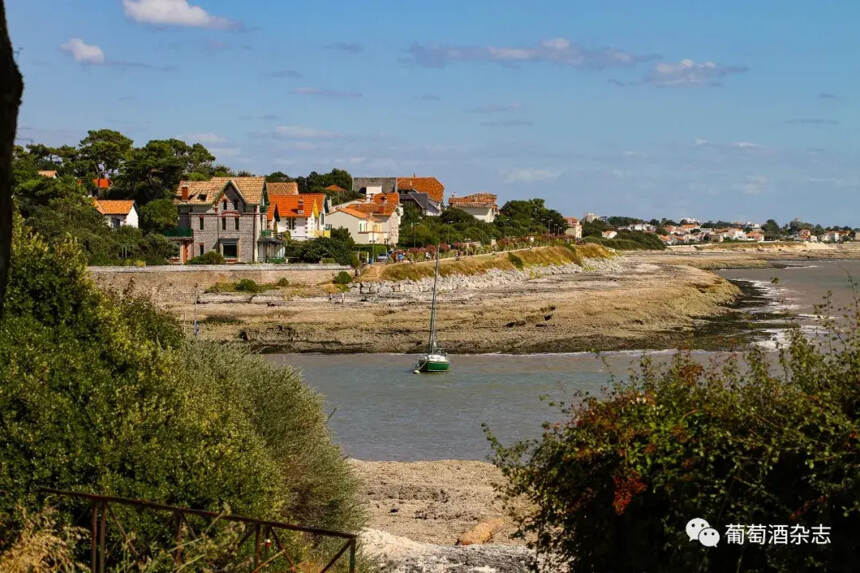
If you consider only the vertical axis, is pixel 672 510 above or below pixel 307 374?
above

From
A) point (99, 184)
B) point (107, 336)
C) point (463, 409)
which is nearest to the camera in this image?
point (107, 336)

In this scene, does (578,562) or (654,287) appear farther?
(654,287)

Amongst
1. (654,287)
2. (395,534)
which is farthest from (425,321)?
(395,534)

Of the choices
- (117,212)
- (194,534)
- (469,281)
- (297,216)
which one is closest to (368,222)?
(297,216)

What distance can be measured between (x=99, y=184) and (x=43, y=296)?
85.5 meters

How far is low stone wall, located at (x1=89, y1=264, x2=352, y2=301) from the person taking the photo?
207ft

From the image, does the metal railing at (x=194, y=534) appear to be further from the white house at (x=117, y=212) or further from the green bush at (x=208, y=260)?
the white house at (x=117, y=212)

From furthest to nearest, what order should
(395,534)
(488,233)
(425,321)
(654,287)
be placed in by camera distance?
(488,233) < (654,287) < (425,321) < (395,534)

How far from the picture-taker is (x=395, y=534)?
20.6m

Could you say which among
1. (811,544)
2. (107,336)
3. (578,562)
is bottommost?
(578,562)

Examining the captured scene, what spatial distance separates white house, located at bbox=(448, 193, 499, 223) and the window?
233 ft

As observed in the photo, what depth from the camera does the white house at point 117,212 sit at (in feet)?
260

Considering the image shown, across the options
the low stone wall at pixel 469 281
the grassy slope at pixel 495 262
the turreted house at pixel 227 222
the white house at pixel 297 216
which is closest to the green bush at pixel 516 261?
the grassy slope at pixel 495 262

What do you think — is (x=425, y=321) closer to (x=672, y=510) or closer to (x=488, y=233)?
(x=672, y=510)
